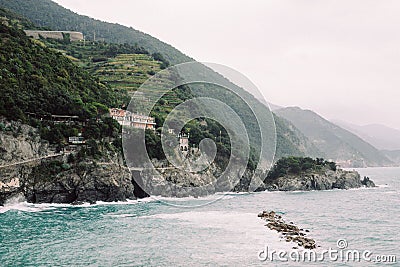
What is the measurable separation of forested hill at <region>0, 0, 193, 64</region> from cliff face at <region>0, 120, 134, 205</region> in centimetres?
8707

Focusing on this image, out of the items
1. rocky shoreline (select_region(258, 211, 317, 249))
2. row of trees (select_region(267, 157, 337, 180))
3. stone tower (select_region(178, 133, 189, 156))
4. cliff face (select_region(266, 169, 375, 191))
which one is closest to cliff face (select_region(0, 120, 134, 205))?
stone tower (select_region(178, 133, 189, 156))

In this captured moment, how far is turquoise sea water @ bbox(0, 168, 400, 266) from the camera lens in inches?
789

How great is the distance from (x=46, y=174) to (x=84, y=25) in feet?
363

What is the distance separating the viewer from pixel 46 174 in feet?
127

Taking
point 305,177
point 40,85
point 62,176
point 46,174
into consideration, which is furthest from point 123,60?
point 46,174

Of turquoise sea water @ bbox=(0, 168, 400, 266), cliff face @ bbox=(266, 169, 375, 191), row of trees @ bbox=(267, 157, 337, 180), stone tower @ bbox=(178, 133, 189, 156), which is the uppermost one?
stone tower @ bbox=(178, 133, 189, 156)

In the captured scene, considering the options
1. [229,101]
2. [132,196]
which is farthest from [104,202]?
[229,101]

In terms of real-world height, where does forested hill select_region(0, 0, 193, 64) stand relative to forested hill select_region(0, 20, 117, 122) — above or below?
above

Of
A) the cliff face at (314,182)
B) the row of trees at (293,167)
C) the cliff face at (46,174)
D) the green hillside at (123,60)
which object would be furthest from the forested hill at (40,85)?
the row of trees at (293,167)

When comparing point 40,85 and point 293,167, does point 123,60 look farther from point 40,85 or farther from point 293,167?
point 293,167

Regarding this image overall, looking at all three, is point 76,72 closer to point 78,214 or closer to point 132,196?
point 132,196

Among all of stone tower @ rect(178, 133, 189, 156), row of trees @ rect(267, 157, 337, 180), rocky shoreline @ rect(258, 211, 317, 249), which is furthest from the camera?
row of trees @ rect(267, 157, 337, 180)

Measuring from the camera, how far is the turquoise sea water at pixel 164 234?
20.0 metres

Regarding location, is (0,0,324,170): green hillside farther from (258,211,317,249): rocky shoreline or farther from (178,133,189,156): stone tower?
(258,211,317,249): rocky shoreline
